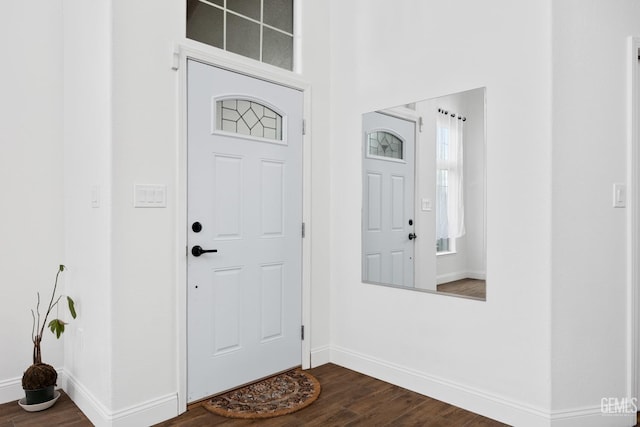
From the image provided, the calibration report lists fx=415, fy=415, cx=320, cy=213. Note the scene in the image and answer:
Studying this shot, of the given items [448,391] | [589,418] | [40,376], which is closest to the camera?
[589,418]

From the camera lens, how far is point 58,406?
8.29 ft

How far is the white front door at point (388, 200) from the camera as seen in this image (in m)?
2.85

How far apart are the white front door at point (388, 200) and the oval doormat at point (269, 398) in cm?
89

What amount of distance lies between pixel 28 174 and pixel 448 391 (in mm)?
2988

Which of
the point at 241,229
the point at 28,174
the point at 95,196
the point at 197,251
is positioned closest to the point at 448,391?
the point at 241,229

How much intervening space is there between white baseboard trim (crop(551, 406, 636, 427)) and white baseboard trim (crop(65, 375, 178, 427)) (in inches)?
82.2

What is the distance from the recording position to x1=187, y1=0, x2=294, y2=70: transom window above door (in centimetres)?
261

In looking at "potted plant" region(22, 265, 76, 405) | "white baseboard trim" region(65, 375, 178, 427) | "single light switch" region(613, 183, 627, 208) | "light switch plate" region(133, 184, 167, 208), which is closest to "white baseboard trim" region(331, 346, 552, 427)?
"single light switch" region(613, 183, 627, 208)

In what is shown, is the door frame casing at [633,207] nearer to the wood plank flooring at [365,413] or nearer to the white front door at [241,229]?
the wood plank flooring at [365,413]

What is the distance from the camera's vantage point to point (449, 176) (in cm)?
262

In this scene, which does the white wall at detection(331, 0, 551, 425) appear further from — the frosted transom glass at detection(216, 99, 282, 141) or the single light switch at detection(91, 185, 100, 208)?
the single light switch at detection(91, 185, 100, 208)

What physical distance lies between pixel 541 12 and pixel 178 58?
2.02 meters

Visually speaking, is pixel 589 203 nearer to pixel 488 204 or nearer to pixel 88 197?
pixel 488 204

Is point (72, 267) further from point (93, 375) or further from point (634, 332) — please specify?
point (634, 332)
